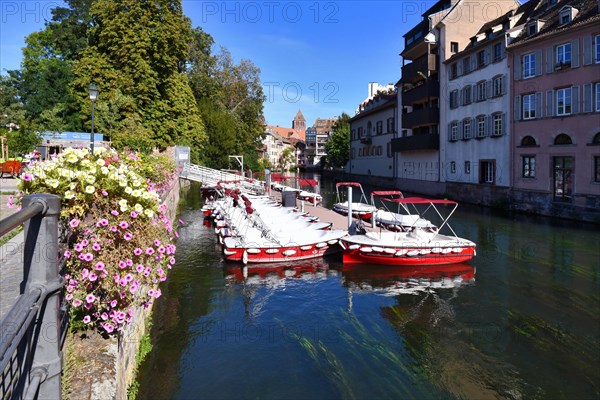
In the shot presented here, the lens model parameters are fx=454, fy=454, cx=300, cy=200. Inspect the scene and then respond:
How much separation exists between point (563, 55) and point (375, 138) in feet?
108

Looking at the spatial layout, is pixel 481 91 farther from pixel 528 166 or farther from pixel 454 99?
pixel 528 166

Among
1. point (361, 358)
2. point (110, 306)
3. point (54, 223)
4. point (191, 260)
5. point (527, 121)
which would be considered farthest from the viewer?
point (527, 121)

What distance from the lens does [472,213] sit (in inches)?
1168

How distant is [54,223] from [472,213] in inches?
1166

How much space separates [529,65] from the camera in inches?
1141

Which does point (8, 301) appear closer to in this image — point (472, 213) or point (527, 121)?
point (472, 213)

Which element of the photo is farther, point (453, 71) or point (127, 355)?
point (453, 71)

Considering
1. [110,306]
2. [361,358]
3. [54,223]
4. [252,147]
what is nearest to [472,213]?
[361,358]

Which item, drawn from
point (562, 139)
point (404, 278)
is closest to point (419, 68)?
point (562, 139)

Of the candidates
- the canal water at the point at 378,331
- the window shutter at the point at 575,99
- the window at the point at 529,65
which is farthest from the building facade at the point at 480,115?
the canal water at the point at 378,331

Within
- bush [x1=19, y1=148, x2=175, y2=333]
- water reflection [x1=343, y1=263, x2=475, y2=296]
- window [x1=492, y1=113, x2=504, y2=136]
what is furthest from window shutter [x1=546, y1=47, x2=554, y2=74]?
bush [x1=19, y1=148, x2=175, y2=333]

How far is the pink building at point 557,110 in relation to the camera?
2469cm

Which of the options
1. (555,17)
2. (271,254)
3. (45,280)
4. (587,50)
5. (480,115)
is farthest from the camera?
(480,115)

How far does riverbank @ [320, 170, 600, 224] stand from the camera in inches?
974
